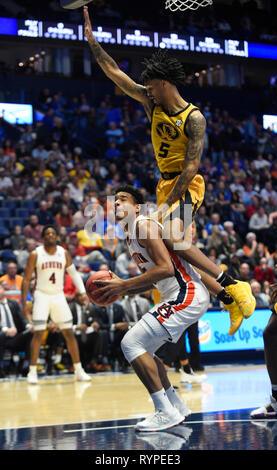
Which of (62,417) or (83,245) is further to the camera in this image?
(83,245)

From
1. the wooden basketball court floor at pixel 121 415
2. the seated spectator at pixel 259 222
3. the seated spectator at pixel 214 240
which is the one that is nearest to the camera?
the wooden basketball court floor at pixel 121 415

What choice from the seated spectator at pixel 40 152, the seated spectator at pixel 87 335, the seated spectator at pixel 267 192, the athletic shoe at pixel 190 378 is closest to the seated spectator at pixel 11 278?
the seated spectator at pixel 87 335

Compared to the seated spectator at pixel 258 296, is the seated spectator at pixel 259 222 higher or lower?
higher

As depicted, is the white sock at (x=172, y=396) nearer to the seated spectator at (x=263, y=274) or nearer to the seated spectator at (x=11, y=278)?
the seated spectator at (x=11, y=278)

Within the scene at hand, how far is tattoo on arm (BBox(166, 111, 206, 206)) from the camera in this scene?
219 inches

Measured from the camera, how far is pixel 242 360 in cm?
1193

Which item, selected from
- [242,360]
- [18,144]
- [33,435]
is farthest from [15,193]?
[33,435]

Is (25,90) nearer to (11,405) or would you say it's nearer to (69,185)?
(69,185)

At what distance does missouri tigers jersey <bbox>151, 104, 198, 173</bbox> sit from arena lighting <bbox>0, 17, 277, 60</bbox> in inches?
377

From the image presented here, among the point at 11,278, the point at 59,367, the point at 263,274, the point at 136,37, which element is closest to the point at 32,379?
the point at 59,367

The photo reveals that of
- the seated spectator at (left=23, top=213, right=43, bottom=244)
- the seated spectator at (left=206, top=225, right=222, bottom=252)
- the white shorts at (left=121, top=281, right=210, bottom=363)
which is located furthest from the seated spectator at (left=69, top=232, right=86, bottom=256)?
the white shorts at (left=121, top=281, right=210, bottom=363)

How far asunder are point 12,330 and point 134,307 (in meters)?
2.12

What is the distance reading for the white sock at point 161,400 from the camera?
207 inches

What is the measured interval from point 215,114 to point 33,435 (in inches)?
656
